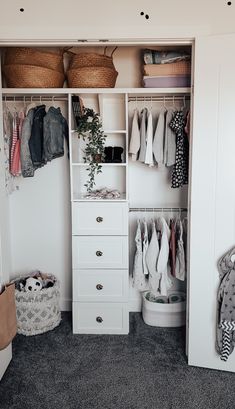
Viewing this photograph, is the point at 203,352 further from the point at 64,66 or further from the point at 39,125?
the point at 64,66

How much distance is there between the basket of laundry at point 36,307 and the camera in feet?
9.04

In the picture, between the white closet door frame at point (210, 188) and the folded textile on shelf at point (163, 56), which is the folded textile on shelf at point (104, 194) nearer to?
the white closet door frame at point (210, 188)

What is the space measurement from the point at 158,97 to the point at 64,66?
799 millimetres

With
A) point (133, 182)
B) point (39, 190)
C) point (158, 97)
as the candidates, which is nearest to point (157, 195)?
point (133, 182)

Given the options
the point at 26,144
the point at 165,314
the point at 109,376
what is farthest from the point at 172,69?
the point at 109,376

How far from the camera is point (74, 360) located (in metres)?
2.46

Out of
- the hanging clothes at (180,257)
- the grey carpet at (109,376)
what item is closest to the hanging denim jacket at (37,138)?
the hanging clothes at (180,257)

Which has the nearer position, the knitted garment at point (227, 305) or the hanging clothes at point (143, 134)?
the knitted garment at point (227, 305)

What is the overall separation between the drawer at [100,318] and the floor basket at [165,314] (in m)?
0.24

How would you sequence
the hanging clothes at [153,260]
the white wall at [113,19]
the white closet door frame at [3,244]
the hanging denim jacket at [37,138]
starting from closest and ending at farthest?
the white wall at [113,19] → the white closet door frame at [3,244] → the hanging denim jacket at [37,138] → the hanging clothes at [153,260]

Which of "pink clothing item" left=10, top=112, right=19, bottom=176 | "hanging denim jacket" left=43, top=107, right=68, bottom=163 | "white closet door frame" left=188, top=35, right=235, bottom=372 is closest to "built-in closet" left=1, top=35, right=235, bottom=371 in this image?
"white closet door frame" left=188, top=35, right=235, bottom=372

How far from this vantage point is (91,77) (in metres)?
2.57

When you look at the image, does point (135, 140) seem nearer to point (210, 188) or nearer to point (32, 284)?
point (210, 188)

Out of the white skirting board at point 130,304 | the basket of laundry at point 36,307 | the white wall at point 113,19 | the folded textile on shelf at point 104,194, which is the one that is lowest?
the white skirting board at point 130,304
